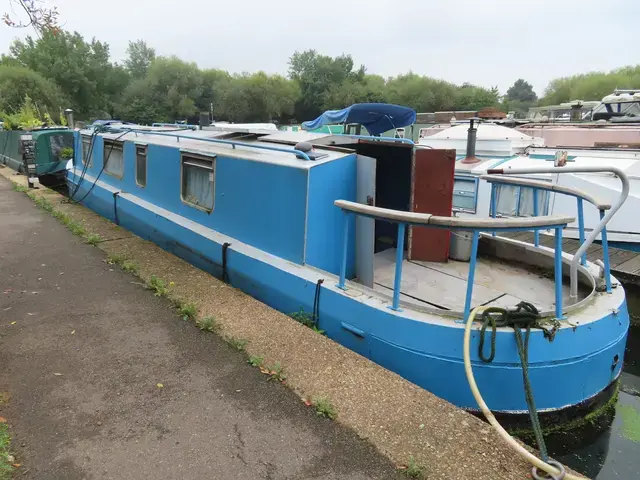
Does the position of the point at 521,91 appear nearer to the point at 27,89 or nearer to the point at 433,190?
the point at 27,89

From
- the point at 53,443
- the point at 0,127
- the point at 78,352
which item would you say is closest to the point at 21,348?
the point at 78,352

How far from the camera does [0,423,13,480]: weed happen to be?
93.5 inches

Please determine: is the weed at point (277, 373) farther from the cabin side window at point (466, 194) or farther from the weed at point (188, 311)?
the cabin side window at point (466, 194)

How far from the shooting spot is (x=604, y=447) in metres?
4.00

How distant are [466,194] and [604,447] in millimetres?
5686

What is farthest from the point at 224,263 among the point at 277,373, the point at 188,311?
the point at 277,373

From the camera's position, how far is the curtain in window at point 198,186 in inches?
226

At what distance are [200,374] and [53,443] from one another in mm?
990

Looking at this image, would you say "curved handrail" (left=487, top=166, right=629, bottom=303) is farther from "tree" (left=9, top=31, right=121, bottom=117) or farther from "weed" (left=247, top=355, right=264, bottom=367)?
"tree" (left=9, top=31, right=121, bottom=117)

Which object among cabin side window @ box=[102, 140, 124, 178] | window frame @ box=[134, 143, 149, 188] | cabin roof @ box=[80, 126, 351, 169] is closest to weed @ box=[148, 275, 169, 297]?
cabin roof @ box=[80, 126, 351, 169]

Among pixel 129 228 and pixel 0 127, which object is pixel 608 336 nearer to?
pixel 129 228

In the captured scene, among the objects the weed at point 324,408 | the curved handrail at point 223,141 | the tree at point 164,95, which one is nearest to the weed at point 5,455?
the weed at point 324,408

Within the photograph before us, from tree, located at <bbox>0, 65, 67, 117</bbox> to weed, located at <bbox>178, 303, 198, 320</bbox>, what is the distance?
112 ft

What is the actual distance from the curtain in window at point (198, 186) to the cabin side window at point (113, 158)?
8.51ft
